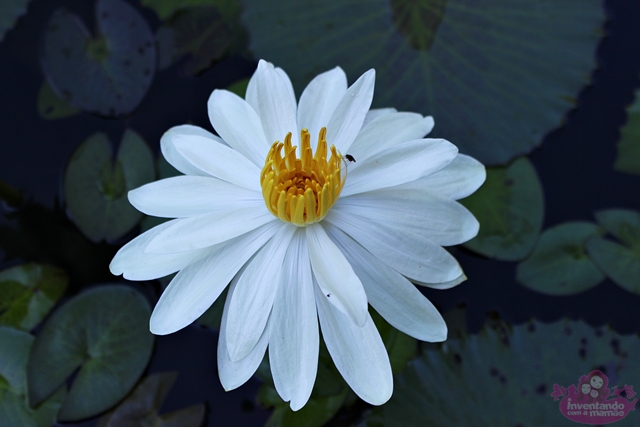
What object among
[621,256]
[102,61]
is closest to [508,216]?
[621,256]

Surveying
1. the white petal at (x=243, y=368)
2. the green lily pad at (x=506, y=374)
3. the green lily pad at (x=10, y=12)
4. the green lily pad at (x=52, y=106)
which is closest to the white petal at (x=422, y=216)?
the white petal at (x=243, y=368)

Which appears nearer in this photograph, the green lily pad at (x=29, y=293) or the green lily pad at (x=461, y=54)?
the green lily pad at (x=29, y=293)

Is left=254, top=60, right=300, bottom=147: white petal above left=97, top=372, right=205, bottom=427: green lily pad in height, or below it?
above

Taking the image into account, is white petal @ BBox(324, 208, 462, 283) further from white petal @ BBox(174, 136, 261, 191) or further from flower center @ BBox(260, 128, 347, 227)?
white petal @ BBox(174, 136, 261, 191)

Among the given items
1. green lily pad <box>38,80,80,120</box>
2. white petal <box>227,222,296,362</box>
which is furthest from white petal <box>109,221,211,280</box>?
green lily pad <box>38,80,80,120</box>

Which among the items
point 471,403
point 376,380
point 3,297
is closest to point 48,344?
point 3,297

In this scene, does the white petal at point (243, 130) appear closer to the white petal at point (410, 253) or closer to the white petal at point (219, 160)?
the white petal at point (219, 160)
